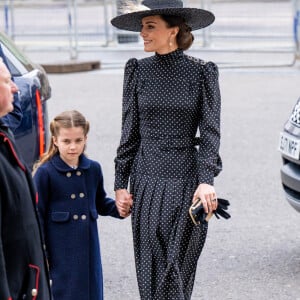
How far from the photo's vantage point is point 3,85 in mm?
3217

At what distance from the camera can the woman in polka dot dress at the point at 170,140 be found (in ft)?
15.4

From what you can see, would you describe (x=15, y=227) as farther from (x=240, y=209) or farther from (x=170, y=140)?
(x=240, y=209)

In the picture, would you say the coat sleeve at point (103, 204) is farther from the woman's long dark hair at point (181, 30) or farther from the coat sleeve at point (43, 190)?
the woman's long dark hair at point (181, 30)

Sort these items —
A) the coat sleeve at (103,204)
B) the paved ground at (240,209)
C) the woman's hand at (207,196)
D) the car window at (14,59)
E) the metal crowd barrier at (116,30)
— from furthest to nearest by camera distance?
the metal crowd barrier at (116,30)
the car window at (14,59)
the paved ground at (240,209)
the coat sleeve at (103,204)
the woman's hand at (207,196)

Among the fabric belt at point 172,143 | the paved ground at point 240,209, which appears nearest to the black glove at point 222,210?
the fabric belt at point 172,143

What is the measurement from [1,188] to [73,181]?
165 centimetres

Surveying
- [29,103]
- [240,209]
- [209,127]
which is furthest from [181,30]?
[240,209]

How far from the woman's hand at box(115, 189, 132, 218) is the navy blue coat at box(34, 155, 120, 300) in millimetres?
129

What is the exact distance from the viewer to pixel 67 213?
4812 mm

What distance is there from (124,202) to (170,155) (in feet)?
1.05

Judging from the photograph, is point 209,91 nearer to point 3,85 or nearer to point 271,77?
point 3,85

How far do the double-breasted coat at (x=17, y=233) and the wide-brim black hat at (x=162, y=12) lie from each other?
4.87ft

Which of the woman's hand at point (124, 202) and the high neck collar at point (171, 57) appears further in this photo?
the woman's hand at point (124, 202)

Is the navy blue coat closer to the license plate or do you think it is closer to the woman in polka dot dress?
the woman in polka dot dress
